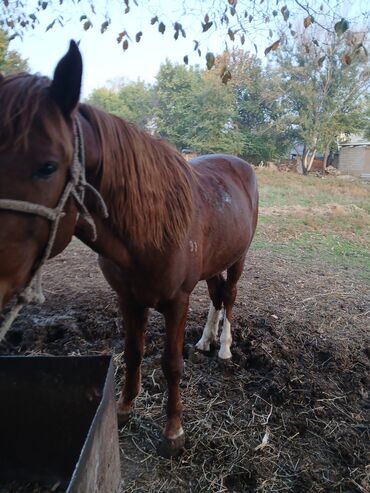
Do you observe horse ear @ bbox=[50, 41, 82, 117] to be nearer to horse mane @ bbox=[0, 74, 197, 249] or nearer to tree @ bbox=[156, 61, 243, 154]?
horse mane @ bbox=[0, 74, 197, 249]

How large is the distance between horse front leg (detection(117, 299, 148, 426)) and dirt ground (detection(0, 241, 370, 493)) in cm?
11

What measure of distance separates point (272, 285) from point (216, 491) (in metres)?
2.82

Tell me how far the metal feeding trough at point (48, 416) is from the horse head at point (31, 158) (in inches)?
28.5

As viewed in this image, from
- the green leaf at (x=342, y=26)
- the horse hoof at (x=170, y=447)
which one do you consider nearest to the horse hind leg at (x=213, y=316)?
the horse hoof at (x=170, y=447)

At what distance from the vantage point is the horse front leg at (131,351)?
2134mm

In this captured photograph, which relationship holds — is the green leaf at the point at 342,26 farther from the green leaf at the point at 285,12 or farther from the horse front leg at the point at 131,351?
the horse front leg at the point at 131,351

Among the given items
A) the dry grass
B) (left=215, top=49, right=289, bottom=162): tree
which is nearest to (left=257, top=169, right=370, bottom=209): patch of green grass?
the dry grass

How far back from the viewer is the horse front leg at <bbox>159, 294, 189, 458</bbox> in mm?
2018

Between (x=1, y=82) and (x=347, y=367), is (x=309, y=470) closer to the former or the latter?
(x=347, y=367)

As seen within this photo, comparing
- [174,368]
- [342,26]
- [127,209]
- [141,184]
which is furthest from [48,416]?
[342,26]

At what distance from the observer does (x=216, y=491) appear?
6.18 feet

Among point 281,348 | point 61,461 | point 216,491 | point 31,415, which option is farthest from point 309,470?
point 31,415

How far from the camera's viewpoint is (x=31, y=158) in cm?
106

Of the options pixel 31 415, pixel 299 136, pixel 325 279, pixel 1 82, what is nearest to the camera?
pixel 1 82
